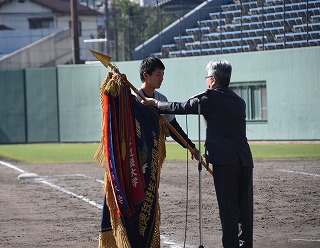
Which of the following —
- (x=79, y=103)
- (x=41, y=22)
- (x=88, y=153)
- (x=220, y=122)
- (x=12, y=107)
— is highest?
(x=41, y=22)

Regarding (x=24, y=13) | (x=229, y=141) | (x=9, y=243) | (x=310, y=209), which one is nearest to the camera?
(x=229, y=141)

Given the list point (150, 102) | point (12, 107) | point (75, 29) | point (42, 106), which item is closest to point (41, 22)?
point (75, 29)

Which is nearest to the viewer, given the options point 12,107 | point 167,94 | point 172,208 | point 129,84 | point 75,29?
point 129,84

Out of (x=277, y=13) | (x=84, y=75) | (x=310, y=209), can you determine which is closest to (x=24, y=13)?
(x=84, y=75)

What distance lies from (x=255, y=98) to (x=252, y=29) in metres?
3.34

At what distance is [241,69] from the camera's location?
29.5 metres

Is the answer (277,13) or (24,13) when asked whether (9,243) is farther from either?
(24,13)

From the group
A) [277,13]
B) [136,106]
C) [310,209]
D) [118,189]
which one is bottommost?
[310,209]

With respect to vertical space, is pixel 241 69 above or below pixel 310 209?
above

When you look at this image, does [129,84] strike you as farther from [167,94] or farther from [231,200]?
[167,94]

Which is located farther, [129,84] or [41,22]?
[41,22]

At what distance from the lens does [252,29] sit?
31.4m

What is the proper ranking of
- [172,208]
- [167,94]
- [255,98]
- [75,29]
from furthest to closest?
[75,29], [167,94], [255,98], [172,208]

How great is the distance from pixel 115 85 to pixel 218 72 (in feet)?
3.03
